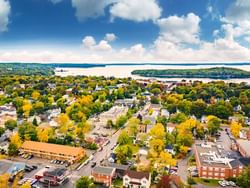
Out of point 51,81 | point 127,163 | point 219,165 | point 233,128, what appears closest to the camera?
point 219,165

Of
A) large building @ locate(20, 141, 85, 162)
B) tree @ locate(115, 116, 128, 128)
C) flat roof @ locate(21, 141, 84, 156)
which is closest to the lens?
large building @ locate(20, 141, 85, 162)

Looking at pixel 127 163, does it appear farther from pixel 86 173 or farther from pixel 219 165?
pixel 219 165

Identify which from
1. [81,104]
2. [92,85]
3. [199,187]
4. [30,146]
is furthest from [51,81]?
[199,187]

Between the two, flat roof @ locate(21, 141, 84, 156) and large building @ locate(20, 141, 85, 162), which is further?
flat roof @ locate(21, 141, 84, 156)

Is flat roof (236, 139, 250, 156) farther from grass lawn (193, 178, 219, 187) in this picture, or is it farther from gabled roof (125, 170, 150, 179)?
gabled roof (125, 170, 150, 179)

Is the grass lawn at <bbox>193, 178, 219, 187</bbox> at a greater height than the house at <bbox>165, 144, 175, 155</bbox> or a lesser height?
lesser

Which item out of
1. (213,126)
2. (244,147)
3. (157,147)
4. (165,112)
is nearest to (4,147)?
(157,147)

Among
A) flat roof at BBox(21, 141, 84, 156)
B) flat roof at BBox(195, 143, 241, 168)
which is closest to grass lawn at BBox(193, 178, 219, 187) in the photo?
flat roof at BBox(195, 143, 241, 168)
